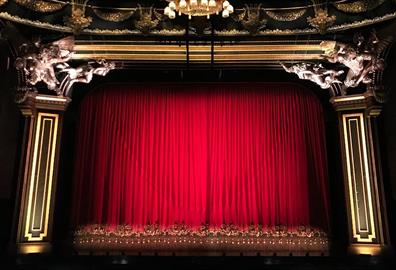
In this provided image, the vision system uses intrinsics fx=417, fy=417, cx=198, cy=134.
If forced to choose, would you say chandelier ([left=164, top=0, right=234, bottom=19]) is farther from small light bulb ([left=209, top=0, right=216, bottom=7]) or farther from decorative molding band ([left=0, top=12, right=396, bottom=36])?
decorative molding band ([left=0, top=12, right=396, bottom=36])

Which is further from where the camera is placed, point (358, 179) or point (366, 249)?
point (358, 179)

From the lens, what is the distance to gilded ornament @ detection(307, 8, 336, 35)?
6.42m

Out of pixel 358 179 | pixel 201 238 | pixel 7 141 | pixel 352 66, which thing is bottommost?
pixel 201 238

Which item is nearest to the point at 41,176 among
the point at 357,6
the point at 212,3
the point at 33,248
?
the point at 33,248

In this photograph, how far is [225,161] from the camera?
7.74m

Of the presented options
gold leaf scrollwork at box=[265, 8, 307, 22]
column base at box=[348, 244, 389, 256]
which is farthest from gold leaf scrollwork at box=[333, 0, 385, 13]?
column base at box=[348, 244, 389, 256]

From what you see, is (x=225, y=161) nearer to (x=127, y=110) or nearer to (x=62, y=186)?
(x=127, y=110)

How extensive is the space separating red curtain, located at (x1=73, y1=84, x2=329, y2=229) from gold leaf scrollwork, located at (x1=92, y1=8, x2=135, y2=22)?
1.65 m

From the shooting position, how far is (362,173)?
6.78 metres

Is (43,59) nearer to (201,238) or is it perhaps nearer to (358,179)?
(201,238)

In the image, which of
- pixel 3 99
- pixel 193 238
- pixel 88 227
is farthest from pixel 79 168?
pixel 193 238

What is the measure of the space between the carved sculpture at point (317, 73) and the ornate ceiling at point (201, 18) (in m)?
0.72

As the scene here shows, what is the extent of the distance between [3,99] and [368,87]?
626 cm

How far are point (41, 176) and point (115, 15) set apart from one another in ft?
9.50
